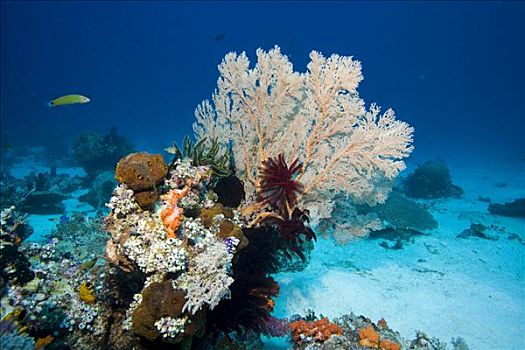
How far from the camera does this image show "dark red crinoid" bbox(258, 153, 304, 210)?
13.7 feet

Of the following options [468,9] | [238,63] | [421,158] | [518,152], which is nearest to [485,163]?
[421,158]

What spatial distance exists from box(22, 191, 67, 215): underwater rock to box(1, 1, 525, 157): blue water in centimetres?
5566

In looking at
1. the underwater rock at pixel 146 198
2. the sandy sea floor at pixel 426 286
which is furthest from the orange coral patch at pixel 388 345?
the underwater rock at pixel 146 198

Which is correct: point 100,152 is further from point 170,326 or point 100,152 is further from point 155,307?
point 170,326

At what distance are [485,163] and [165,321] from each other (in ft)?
116

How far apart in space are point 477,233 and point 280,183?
10244 millimetres

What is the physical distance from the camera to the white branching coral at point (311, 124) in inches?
191

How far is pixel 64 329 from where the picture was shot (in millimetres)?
3236

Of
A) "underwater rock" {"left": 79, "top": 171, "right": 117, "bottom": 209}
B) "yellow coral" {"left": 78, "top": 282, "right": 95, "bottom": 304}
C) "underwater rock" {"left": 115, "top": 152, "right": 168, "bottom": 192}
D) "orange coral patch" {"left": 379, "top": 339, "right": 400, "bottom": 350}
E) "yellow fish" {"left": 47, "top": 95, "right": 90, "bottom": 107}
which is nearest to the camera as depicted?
"yellow coral" {"left": 78, "top": 282, "right": 95, "bottom": 304}

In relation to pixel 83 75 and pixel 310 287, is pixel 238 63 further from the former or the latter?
pixel 83 75

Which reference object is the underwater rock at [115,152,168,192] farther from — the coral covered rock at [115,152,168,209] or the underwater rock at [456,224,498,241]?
the underwater rock at [456,224,498,241]

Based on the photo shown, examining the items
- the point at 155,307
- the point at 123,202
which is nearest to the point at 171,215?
the point at 123,202

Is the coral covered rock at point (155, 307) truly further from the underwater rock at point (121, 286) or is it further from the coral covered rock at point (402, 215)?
the coral covered rock at point (402, 215)

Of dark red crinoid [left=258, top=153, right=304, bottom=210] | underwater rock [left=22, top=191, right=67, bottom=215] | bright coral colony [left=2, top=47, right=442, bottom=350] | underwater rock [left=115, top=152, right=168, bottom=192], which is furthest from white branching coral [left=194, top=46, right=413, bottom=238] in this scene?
underwater rock [left=22, top=191, right=67, bottom=215]
